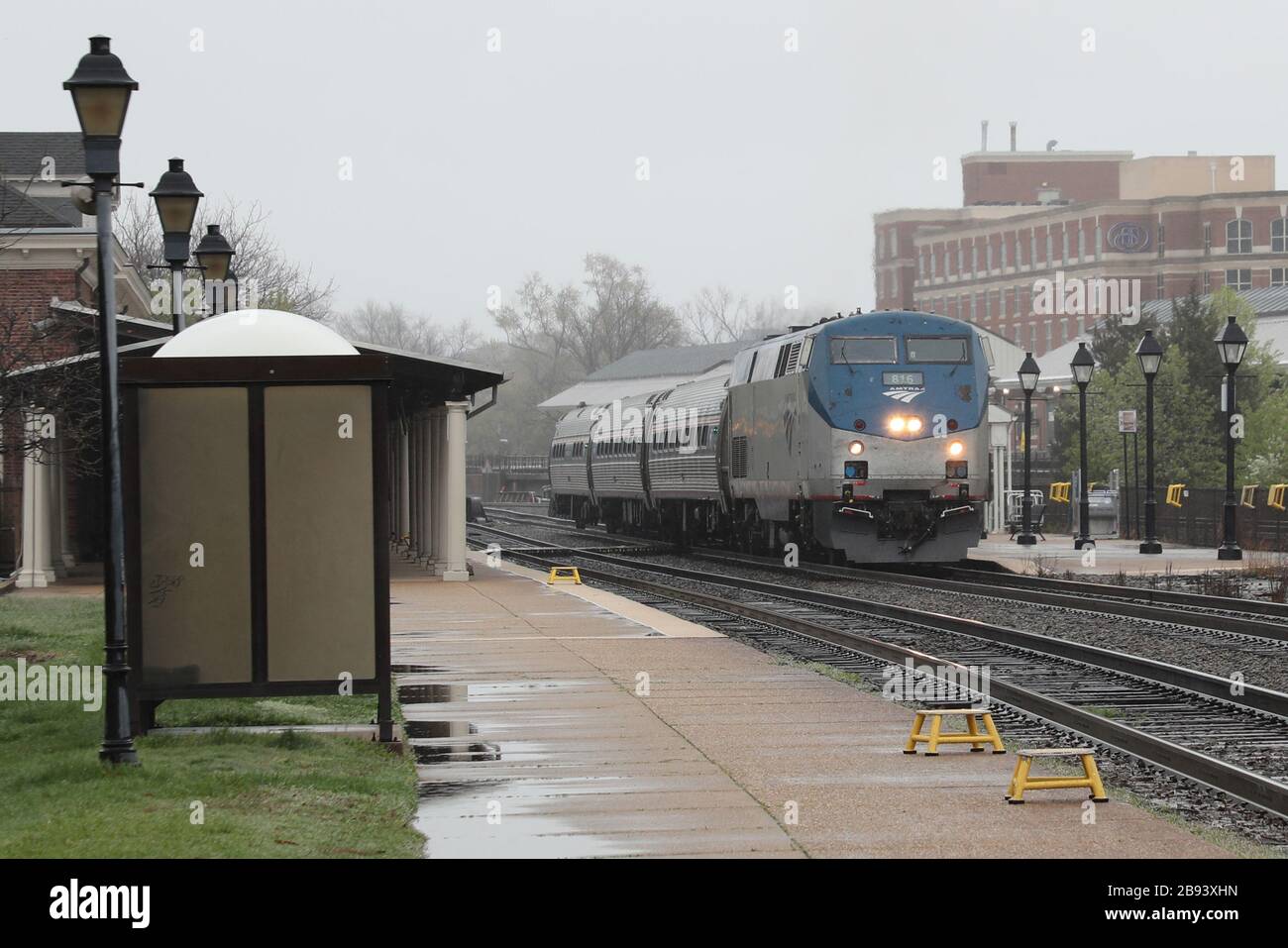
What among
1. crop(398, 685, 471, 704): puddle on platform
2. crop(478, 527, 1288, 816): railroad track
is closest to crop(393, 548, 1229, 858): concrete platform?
crop(398, 685, 471, 704): puddle on platform

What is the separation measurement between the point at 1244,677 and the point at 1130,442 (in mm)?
49889

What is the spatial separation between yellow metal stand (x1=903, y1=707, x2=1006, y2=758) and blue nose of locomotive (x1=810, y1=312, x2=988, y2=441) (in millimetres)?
18851

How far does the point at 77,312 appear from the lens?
3031 centimetres

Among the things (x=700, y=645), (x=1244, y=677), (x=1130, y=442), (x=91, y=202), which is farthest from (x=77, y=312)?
(x=1130, y=442)

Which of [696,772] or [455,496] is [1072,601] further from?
[696,772]

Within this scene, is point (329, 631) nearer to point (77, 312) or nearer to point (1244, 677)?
point (1244, 677)

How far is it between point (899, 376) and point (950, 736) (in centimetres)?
1969

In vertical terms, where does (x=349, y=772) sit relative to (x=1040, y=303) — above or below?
below

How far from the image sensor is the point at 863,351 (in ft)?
101

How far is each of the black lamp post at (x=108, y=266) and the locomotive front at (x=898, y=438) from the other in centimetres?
1998

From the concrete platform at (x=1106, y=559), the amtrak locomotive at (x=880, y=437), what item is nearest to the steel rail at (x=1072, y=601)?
the amtrak locomotive at (x=880, y=437)

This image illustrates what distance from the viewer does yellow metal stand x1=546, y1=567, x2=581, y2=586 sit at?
28312 mm

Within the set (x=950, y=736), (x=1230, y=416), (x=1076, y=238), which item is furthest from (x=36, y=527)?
(x=1076, y=238)

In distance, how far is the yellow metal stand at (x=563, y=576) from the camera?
2831cm
